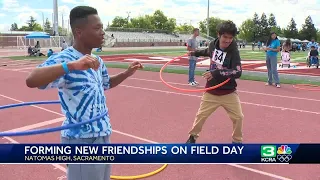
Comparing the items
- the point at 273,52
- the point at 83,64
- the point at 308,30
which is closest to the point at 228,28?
the point at 83,64

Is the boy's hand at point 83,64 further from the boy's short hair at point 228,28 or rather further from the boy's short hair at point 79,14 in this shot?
the boy's short hair at point 228,28

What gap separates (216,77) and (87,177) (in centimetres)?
325

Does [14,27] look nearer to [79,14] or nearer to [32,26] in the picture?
[32,26]

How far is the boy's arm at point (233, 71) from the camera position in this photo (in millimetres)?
5184

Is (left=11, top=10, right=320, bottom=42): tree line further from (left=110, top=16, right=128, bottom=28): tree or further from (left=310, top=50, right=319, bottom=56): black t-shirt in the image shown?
(left=310, top=50, right=319, bottom=56): black t-shirt

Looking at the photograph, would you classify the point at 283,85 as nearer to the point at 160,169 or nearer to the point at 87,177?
the point at 160,169

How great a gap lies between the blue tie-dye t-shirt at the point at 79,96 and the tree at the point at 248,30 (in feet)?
488

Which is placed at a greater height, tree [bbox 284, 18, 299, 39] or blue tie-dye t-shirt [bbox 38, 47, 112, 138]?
tree [bbox 284, 18, 299, 39]

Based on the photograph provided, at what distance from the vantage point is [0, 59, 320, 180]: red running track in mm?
4879

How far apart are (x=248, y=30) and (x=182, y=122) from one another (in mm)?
147233

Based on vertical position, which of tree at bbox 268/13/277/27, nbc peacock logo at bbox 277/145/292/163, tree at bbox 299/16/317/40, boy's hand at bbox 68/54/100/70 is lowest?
nbc peacock logo at bbox 277/145/292/163

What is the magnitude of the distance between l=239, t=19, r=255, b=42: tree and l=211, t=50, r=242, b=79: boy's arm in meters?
146

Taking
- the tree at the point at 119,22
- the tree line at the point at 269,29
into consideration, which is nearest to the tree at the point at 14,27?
the tree at the point at 119,22

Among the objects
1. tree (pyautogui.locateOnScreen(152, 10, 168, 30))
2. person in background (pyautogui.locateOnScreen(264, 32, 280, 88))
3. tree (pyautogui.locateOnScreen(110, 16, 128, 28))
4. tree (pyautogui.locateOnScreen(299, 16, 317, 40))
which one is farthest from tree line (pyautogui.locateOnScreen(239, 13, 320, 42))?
person in background (pyautogui.locateOnScreen(264, 32, 280, 88))
